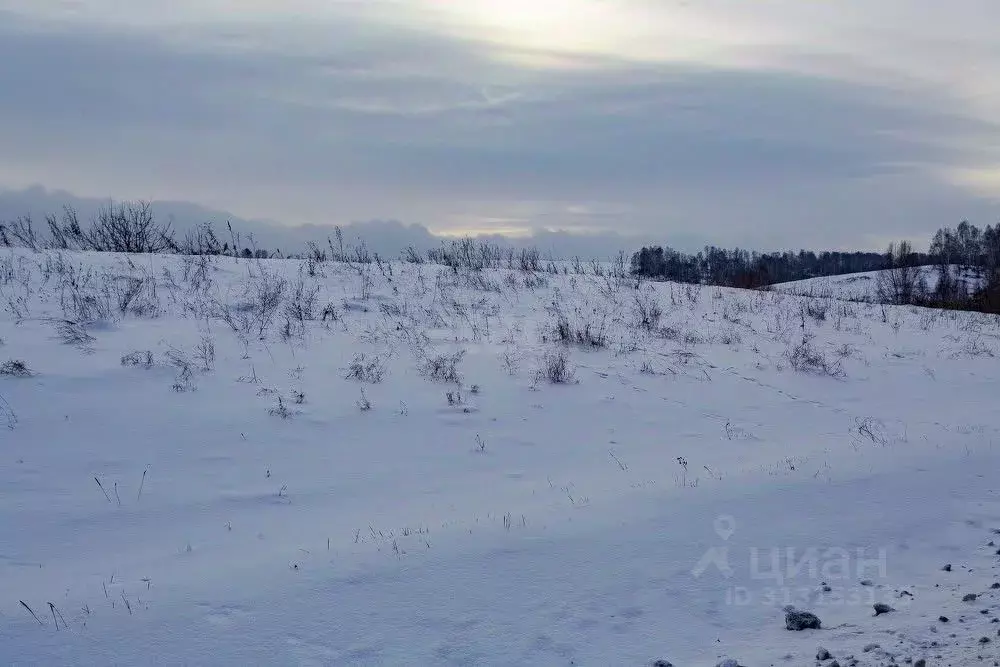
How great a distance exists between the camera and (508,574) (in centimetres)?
554

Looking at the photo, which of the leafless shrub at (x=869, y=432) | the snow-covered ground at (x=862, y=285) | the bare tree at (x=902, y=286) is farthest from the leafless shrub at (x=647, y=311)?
the bare tree at (x=902, y=286)

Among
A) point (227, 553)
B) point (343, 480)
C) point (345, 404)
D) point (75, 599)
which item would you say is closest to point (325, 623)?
point (227, 553)

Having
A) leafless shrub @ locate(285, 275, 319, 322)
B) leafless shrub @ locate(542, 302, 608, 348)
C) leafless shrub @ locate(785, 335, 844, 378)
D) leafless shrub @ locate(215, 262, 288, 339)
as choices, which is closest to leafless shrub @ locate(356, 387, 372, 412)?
leafless shrub @ locate(215, 262, 288, 339)

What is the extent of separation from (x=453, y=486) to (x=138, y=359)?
430 cm

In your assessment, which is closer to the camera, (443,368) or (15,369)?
(15,369)

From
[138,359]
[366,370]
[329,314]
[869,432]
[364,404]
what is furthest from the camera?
[329,314]

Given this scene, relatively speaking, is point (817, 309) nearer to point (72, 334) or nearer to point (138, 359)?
point (138, 359)

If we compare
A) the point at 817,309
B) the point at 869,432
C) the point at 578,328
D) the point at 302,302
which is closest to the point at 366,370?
the point at 302,302

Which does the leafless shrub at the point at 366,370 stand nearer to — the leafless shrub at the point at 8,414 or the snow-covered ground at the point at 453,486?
the snow-covered ground at the point at 453,486

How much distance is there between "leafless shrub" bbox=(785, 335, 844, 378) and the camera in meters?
11.7

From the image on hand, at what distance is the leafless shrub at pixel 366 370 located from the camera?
9258mm

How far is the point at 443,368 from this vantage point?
31.8 ft

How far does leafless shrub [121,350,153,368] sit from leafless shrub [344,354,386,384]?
233cm

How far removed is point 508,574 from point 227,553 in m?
2.24
